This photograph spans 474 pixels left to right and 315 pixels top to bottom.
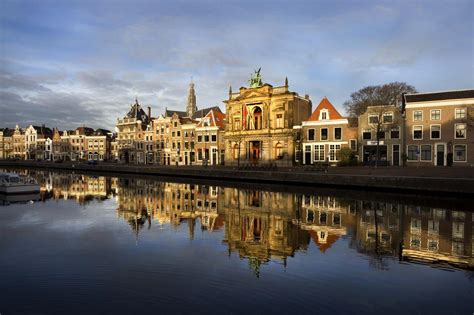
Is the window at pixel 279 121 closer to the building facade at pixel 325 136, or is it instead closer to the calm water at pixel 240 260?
the building facade at pixel 325 136

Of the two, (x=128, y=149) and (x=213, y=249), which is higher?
(x=128, y=149)

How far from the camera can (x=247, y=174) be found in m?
45.8

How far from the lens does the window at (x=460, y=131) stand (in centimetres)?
4443

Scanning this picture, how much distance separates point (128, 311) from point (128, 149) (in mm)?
89244

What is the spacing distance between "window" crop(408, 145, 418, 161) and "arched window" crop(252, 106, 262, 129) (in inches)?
963

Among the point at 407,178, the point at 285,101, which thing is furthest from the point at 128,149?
the point at 407,178

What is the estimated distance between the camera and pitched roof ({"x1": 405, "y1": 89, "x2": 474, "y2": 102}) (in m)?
44.8

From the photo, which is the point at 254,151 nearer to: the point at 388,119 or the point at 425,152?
the point at 388,119

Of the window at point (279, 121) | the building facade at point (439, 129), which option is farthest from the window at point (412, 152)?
the window at point (279, 121)

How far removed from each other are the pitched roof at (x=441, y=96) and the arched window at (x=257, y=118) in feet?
77.7

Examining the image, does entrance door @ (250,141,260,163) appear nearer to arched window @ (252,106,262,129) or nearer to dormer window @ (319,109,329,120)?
arched window @ (252,106,262,129)

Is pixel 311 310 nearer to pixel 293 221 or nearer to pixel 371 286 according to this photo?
pixel 371 286

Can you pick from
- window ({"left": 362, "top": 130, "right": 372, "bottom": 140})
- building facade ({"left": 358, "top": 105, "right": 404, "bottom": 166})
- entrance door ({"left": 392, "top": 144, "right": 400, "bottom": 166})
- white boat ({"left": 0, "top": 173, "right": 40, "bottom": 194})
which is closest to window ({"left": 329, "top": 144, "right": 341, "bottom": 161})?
building facade ({"left": 358, "top": 105, "right": 404, "bottom": 166})

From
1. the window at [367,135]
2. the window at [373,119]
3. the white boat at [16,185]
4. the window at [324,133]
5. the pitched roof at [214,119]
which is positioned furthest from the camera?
the pitched roof at [214,119]
